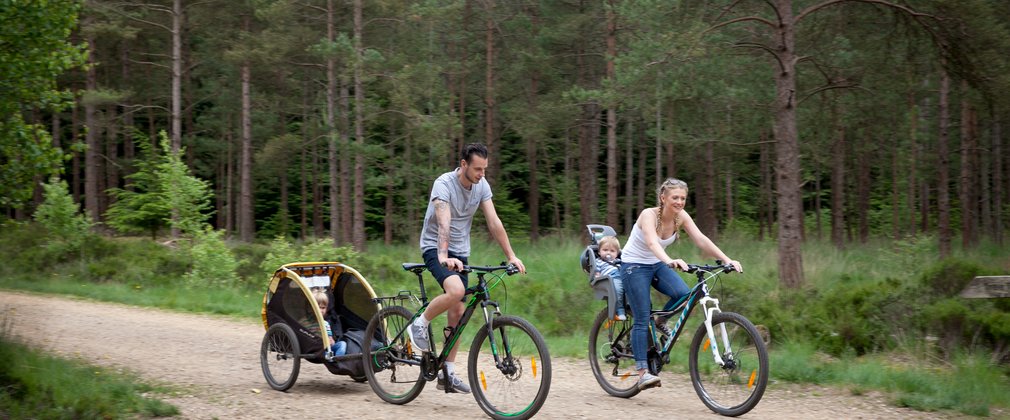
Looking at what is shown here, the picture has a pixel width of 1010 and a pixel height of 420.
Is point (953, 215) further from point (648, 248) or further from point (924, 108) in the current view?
point (648, 248)

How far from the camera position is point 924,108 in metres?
30.5

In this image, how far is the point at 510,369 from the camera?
6344 millimetres

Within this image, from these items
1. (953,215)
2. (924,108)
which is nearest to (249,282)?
(924,108)

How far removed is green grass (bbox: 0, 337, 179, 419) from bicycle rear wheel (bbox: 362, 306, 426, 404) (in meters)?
1.62

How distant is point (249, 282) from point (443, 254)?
1198cm

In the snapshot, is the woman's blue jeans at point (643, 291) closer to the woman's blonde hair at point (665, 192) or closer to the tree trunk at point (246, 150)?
the woman's blonde hair at point (665, 192)

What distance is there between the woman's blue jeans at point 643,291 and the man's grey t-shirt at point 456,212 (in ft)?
4.73

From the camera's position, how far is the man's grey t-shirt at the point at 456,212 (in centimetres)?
678

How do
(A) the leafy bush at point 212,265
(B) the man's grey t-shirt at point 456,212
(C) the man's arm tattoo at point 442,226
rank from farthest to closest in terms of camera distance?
(A) the leafy bush at point 212,265
(B) the man's grey t-shirt at point 456,212
(C) the man's arm tattoo at point 442,226

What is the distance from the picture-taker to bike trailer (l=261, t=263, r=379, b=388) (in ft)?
25.1

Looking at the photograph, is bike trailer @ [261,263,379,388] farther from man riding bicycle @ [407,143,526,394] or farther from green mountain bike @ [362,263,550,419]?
man riding bicycle @ [407,143,526,394]

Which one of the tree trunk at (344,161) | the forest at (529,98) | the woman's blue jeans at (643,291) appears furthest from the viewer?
the tree trunk at (344,161)

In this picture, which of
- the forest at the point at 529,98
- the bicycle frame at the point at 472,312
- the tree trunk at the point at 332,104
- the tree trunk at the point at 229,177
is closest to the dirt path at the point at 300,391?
the bicycle frame at the point at 472,312

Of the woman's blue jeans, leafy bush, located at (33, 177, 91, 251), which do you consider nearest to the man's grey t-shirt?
the woman's blue jeans
